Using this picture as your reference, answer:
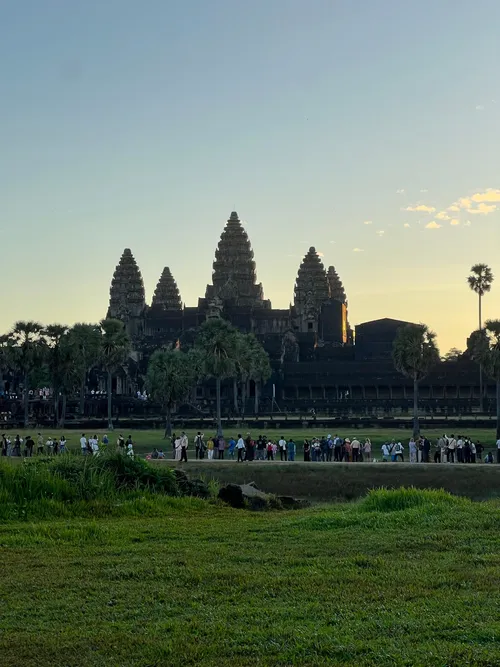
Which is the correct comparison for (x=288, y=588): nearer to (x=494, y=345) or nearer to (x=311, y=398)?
(x=494, y=345)

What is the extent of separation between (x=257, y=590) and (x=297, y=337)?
99829mm

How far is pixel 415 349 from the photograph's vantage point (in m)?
60.4

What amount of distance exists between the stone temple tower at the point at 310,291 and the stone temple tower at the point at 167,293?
1924cm

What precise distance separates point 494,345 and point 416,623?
47.8 meters

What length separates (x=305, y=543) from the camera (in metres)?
14.0

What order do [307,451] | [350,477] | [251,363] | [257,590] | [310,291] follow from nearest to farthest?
[257,590] → [350,477] → [307,451] → [251,363] → [310,291]

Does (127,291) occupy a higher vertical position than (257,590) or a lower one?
higher

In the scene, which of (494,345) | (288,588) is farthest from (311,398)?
(288,588)

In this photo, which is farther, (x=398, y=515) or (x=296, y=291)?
(x=296, y=291)

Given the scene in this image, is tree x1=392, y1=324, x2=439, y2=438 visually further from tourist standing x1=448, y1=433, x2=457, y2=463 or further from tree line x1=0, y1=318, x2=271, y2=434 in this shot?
tourist standing x1=448, y1=433, x2=457, y2=463

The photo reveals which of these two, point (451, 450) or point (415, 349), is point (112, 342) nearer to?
point (415, 349)

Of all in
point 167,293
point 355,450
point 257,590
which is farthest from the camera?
point 167,293

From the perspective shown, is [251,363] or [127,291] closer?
[251,363]

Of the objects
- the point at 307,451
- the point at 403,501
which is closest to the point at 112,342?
the point at 307,451
